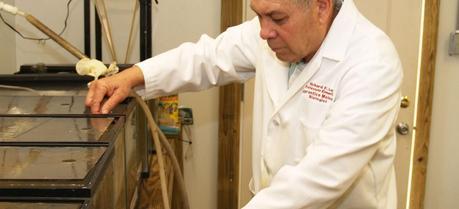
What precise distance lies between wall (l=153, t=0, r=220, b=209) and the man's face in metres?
1.17

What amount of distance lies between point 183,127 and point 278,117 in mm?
1200

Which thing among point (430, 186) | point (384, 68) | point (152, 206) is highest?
point (384, 68)

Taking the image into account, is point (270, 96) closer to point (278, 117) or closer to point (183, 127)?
point (278, 117)

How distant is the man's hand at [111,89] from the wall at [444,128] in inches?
58.6

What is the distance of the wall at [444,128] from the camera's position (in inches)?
89.1

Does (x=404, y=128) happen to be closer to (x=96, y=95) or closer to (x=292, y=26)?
(x=292, y=26)

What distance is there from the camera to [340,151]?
0.95m

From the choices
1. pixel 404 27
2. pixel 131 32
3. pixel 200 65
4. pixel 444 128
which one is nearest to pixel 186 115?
pixel 131 32

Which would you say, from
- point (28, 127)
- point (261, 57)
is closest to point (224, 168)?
point (261, 57)

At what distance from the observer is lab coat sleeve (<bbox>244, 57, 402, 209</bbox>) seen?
0.95m

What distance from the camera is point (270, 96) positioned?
1250 mm

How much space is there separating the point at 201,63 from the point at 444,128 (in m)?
1.41

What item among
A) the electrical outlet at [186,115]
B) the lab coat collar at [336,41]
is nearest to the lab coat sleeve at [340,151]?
the lab coat collar at [336,41]

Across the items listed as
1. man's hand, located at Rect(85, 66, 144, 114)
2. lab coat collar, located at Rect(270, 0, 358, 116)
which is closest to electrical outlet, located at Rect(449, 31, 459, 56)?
lab coat collar, located at Rect(270, 0, 358, 116)
